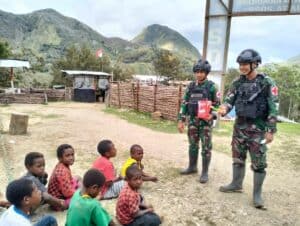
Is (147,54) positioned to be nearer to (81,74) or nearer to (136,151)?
(81,74)

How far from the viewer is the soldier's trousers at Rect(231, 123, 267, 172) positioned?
4.35 m

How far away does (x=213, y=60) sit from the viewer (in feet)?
33.9

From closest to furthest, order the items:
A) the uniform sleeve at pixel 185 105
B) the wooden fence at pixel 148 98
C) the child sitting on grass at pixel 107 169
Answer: the child sitting on grass at pixel 107 169 → the uniform sleeve at pixel 185 105 → the wooden fence at pixel 148 98

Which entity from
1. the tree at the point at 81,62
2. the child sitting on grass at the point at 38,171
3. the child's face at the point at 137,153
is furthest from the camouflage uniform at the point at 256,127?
the tree at the point at 81,62

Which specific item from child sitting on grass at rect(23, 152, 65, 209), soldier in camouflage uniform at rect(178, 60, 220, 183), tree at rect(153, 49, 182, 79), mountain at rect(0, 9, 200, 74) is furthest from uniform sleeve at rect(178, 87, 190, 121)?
mountain at rect(0, 9, 200, 74)

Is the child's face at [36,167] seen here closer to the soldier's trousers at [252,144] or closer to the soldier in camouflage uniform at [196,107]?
the soldier in camouflage uniform at [196,107]

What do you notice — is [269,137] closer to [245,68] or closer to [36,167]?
[245,68]

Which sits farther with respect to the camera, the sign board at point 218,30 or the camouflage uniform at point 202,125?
the sign board at point 218,30

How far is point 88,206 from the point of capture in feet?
9.65

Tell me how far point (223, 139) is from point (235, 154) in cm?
469

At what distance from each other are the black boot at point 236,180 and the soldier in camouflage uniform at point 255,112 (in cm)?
30

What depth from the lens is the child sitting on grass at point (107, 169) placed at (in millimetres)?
4387

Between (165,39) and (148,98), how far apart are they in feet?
534

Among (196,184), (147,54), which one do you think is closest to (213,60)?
(196,184)
